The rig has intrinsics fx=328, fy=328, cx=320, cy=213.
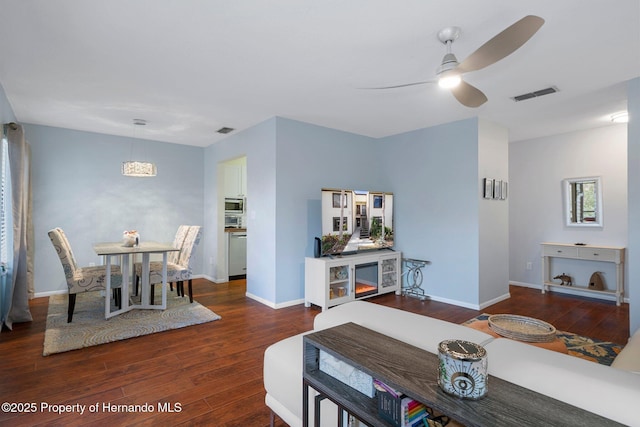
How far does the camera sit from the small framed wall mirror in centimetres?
479

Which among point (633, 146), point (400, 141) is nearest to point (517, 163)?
point (400, 141)

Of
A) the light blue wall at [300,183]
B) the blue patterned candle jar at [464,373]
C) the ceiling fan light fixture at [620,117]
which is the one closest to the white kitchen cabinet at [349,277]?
the light blue wall at [300,183]

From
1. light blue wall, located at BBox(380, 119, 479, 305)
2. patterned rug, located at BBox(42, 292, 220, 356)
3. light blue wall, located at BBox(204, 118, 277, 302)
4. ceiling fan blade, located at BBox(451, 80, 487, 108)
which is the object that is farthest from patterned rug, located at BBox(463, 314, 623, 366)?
patterned rug, located at BBox(42, 292, 220, 356)

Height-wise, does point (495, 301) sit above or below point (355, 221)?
below

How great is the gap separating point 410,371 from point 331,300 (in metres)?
3.07

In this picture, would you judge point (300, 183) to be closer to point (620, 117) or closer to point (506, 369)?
point (506, 369)

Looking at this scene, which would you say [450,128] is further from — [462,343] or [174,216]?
[174,216]

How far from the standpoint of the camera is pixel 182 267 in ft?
14.3

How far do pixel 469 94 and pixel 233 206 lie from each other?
4.52 metres

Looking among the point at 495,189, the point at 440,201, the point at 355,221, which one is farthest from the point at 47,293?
the point at 495,189

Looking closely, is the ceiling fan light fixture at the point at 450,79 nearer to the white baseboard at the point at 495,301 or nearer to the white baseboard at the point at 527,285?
the white baseboard at the point at 495,301

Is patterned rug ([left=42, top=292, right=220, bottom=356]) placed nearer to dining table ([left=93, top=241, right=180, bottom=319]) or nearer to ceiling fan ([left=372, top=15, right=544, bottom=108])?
dining table ([left=93, top=241, right=180, bottom=319])

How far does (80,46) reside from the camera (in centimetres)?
242

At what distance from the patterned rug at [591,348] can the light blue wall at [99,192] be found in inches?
215
